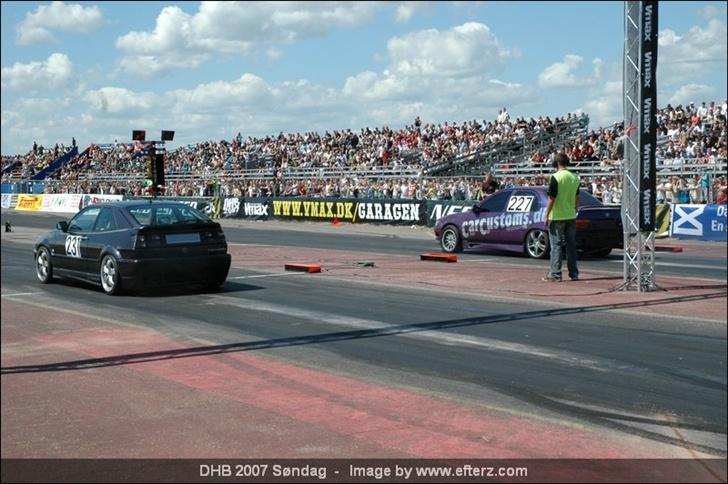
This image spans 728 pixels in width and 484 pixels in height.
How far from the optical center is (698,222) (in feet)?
82.7

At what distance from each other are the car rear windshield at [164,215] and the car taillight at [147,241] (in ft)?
0.73

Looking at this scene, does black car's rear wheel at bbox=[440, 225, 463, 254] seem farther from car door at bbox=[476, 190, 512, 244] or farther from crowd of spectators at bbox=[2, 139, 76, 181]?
crowd of spectators at bbox=[2, 139, 76, 181]

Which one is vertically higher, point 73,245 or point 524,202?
point 524,202

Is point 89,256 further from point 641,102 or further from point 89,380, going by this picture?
point 641,102

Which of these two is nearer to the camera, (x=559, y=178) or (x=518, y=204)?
(x=559, y=178)

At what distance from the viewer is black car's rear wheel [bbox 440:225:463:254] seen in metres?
21.6

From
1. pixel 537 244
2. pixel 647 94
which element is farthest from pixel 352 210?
pixel 647 94

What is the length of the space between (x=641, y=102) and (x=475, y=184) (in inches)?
836

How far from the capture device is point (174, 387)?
7.52 metres

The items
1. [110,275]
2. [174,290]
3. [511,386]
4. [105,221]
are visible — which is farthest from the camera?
[174,290]

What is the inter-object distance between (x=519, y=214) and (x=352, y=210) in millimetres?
18974

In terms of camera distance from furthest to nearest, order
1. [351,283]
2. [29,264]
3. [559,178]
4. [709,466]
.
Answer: [29,264] < [351,283] < [559,178] < [709,466]

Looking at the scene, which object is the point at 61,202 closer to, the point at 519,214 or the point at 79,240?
the point at 79,240

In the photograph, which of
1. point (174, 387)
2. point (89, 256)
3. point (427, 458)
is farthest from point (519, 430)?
point (89, 256)
